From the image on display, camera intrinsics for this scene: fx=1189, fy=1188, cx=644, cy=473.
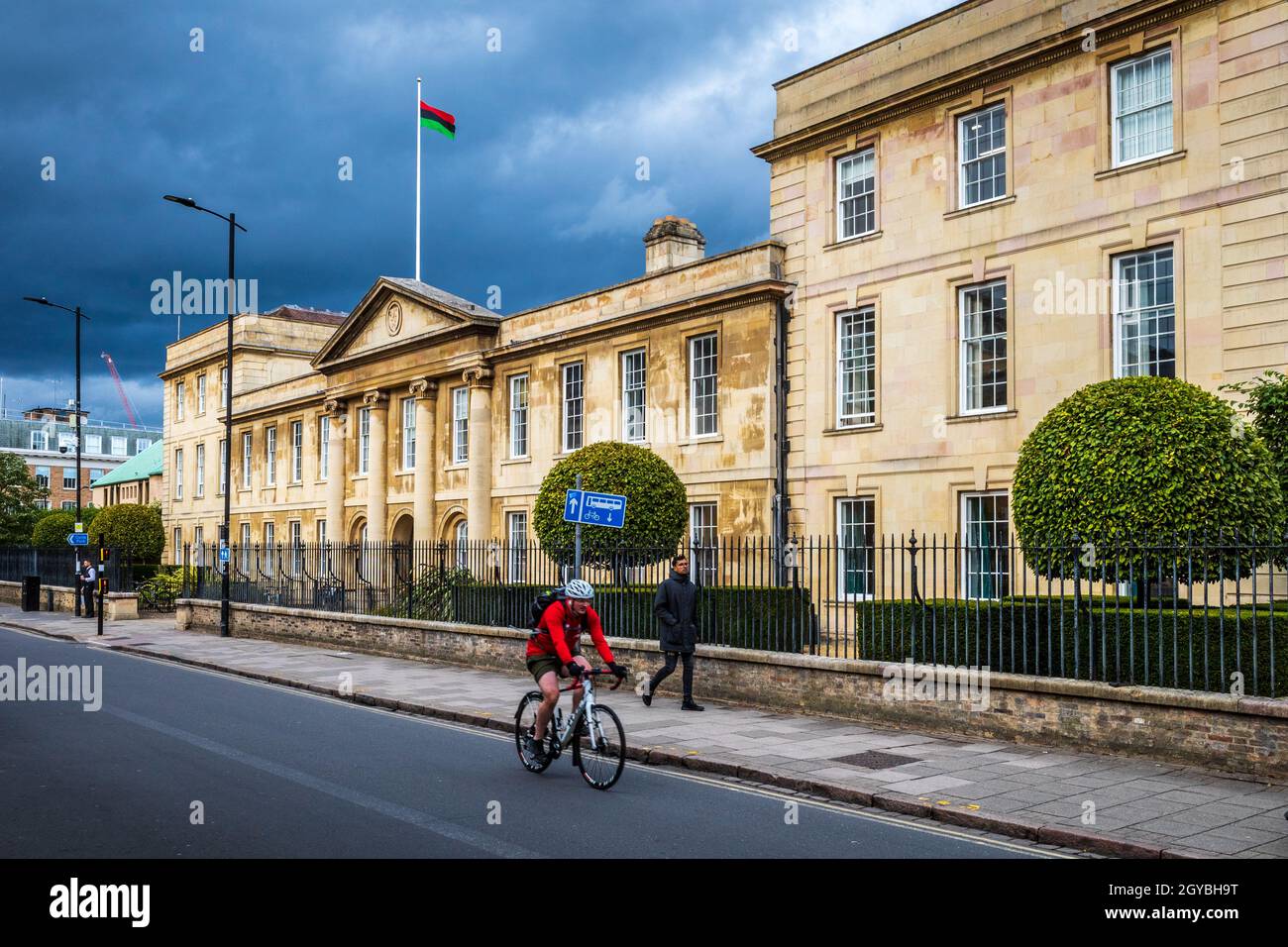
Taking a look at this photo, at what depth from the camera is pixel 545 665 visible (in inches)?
415

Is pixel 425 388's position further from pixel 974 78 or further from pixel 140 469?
pixel 140 469

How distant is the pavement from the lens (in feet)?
27.4

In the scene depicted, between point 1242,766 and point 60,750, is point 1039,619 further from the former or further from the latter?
point 60,750

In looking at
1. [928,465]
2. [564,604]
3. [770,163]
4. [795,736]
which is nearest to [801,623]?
[795,736]

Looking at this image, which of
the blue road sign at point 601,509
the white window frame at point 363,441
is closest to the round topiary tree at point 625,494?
the blue road sign at point 601,509

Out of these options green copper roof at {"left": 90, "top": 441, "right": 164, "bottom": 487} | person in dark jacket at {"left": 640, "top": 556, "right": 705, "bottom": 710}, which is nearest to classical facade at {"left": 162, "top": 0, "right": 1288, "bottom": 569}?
person in dark jacket at {"left": 640, "top": 556, "right": 705, "bottom": 710}

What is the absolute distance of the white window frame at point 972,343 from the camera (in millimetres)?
20873

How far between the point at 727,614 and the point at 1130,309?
869 cm

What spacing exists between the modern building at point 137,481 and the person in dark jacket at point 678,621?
197ft

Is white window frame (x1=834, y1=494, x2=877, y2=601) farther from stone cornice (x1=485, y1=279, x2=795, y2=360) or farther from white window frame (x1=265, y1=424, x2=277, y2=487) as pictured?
white window frame (x1=265, y1=424, x2=277, y2=487)

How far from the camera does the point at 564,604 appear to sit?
34.2ft

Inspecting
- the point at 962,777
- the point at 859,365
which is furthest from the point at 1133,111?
the point at 962,777
